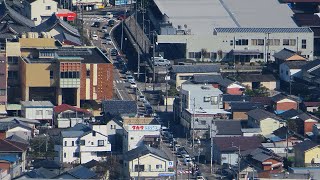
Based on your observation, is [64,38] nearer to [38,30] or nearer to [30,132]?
[38,30]

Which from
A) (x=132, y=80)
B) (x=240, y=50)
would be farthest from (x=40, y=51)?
(x=240, y=50)

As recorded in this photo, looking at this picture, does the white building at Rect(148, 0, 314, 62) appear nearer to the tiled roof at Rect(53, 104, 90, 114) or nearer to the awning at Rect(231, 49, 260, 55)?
the awning at Rect(231, 49, 260, 55)

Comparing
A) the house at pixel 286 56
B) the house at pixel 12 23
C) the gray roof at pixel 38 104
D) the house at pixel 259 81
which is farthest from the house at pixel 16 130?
the house at pixel 286 56

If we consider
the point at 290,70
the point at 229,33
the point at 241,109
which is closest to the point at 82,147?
the point at 241,109

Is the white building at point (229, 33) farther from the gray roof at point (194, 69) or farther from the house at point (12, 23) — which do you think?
the house at point (12, 23)

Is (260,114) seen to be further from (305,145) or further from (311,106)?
(305,145)

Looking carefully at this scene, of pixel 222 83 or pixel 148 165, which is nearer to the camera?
pixel 148 165

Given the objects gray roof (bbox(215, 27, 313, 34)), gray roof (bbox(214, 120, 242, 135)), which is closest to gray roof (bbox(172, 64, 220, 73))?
gray roof (bbox(215, 27, 313, 34))
